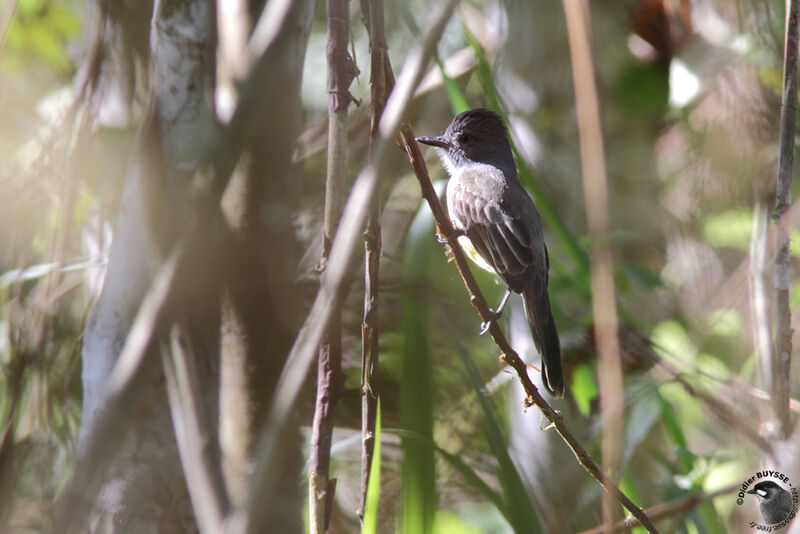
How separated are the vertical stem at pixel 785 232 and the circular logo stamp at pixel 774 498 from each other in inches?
5.4

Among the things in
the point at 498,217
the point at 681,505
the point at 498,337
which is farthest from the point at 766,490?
the point at 498,217

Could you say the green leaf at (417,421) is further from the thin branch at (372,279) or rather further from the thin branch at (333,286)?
the thin branch at (333,286)

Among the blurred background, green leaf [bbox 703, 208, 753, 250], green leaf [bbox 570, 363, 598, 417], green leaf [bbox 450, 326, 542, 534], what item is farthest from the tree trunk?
green leaf [bbox 703, 208, 753, 250]

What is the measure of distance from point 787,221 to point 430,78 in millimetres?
1597

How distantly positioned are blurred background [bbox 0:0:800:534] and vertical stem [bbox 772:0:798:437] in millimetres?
257

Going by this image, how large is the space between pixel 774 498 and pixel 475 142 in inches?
56.4

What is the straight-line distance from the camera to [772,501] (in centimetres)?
182

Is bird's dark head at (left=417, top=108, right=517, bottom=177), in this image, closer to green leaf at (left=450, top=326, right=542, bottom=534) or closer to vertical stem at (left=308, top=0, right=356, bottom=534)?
vertical stem at (left=308, top=0, right=356, bottom=534)

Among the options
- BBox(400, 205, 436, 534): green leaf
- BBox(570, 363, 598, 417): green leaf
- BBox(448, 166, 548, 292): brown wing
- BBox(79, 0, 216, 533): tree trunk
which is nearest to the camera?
BBox(400, 205, 436, 534): green leaf

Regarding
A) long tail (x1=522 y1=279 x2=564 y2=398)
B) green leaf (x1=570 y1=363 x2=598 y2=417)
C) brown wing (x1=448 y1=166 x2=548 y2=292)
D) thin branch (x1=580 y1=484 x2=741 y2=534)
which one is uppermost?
brown wing (x1=448 y1=166 x2=548 y2=292)

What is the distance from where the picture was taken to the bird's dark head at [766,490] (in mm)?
1820

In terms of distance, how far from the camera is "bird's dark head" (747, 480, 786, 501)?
1.82 metres

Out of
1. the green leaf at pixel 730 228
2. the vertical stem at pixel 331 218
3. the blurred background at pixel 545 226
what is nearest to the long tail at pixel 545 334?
the blurred background at pixel 545 226

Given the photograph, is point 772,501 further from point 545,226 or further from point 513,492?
point 545,226
